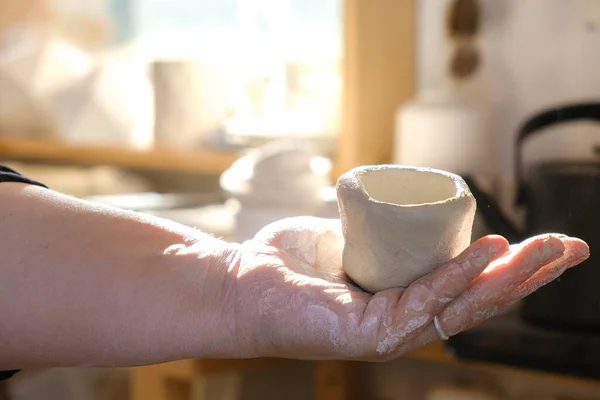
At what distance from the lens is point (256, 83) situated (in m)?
1.50

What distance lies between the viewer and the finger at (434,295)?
1.75ft

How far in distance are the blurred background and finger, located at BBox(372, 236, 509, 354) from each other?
0.45m

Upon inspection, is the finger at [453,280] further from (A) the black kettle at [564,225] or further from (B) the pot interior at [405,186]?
(A) the black kettle at [564,225]

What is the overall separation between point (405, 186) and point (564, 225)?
1.40 feet

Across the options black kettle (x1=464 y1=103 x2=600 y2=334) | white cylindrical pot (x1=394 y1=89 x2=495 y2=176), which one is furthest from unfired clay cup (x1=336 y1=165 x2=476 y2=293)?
white cylindrical pot (x1=394 y1=89 x2=495 y2=176)

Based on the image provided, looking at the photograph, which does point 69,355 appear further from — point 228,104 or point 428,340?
point 228,104

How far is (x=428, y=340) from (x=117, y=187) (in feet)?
3.58

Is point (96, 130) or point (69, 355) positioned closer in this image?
point (69, 355)

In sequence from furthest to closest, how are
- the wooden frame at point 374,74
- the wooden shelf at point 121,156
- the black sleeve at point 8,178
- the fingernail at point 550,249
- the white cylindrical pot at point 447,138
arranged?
1. the wooden shelf at point 121,156
2. the wooden frame at point 374,74
3. the white cylindrical pot at point 447,138
4. the black sleeve at point 8,178
5. the fingernail at point 550,249

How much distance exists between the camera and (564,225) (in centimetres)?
97

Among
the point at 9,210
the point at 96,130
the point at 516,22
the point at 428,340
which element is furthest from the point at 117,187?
the point at 428,340

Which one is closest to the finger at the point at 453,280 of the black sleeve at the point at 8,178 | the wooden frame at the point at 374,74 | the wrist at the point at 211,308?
the wrist at the point at 211,308

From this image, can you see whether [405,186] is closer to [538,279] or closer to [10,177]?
[538,279]

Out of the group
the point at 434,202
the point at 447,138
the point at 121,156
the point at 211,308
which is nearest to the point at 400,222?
the point at 434,202
